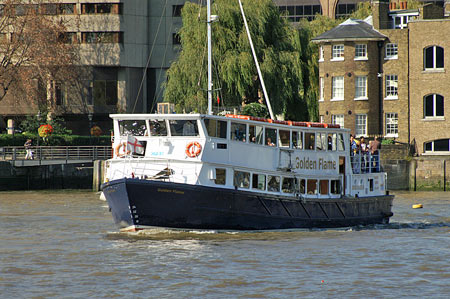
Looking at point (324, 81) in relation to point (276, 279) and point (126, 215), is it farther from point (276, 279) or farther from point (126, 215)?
point (276, 279)

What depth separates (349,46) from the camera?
2509 inches

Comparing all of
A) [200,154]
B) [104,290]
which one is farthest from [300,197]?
[104,290]

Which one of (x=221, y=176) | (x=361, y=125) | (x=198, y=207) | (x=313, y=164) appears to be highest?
(x=361, y=125)

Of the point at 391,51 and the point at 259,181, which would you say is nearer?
the point at 259,181

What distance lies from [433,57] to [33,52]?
34.1 metres

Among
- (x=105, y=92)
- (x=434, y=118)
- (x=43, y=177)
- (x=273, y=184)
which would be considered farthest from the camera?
(x=105, y=92)

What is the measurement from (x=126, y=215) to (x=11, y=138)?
139 feet

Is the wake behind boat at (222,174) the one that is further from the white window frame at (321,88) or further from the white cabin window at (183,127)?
the white window frame at (321,88)

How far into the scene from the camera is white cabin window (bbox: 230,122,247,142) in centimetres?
3262

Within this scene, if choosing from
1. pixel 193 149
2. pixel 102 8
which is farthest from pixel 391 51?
pixel 193 149

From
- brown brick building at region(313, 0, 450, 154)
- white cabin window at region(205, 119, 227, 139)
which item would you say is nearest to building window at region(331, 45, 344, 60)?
brown brick building at region(313, 0, 450, 154)

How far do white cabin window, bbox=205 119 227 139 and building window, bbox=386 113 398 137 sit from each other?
110 feet

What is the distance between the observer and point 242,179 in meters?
32.7

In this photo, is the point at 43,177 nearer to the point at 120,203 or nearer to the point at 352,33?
the point at 352,33
